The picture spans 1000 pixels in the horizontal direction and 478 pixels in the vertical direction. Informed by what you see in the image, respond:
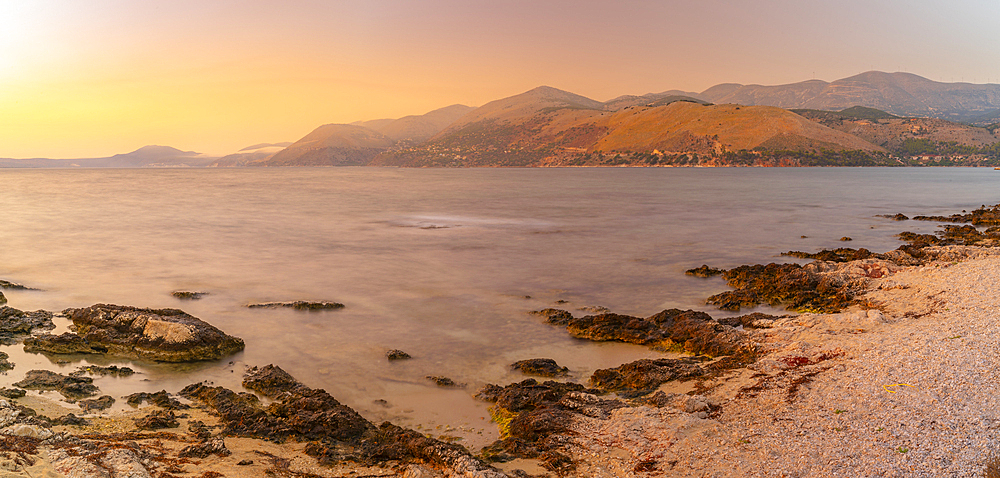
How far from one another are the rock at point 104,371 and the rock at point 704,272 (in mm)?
14667

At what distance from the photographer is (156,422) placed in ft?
22.5

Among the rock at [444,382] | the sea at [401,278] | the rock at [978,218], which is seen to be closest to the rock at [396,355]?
the sea at [401,278]

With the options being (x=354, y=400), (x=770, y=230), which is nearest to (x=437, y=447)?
(x=354, y=400)

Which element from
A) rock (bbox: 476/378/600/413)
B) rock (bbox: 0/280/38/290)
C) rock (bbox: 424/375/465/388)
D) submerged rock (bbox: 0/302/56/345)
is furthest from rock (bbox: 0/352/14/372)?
rock (bbox: 476/378/600/413)

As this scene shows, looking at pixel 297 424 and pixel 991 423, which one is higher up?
pixel 991 423

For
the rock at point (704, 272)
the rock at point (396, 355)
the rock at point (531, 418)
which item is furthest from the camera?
the rock at point (704, 272)

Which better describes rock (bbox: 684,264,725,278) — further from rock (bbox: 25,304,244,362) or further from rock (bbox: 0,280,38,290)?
rock (bbox: 0,280,38,290)

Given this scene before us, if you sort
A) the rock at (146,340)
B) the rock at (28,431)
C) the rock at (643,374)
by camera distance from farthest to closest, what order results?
the rock at (146,340), the rock at (643,374), the rock at (28,431)

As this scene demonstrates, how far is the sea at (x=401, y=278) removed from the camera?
9.30 m

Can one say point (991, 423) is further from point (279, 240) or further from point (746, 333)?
point (279, 240)

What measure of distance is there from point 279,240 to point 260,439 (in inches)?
824

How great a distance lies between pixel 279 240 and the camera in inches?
1029

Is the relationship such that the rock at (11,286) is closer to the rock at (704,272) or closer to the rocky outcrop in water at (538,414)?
the rocky outcrop in water at (538,414)

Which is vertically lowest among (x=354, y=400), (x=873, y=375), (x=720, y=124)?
(x=354, y=400)
